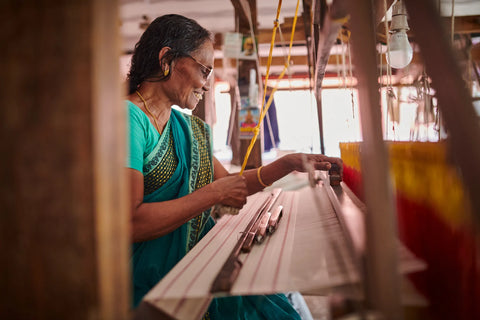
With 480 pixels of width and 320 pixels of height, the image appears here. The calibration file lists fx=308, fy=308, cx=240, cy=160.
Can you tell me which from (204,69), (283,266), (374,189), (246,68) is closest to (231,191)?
(283,266)

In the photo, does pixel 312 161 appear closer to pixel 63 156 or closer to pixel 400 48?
pixel 400 48

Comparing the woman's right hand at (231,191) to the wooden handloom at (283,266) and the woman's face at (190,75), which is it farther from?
the woman's face at (190,75)

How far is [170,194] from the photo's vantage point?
1.36m

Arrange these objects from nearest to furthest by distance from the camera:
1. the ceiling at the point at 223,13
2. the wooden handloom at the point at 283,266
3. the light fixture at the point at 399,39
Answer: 1. the wooden handloom at the point at 283,266
2. the light fixture at the point at 399,39
3. the ceiling at the point at 223,13

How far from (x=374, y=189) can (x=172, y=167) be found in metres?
1.05

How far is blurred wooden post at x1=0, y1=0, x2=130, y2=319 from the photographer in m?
0.42

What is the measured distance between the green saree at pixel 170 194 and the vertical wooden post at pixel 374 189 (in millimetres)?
Answer: 810

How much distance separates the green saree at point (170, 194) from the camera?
1.13m

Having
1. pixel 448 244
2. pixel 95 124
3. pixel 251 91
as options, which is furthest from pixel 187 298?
pixel 251 91

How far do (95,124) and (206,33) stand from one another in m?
1.16

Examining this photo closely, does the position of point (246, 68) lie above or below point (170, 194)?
above

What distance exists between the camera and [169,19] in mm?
1360

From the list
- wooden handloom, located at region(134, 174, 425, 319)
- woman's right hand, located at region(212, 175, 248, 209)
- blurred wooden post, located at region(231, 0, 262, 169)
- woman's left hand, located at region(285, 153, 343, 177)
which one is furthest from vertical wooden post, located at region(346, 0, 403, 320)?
blurred wooden post, located at region(231, 0, 262, 169)

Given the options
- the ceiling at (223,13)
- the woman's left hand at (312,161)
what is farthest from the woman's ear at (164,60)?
the ceiling at (223,13)
